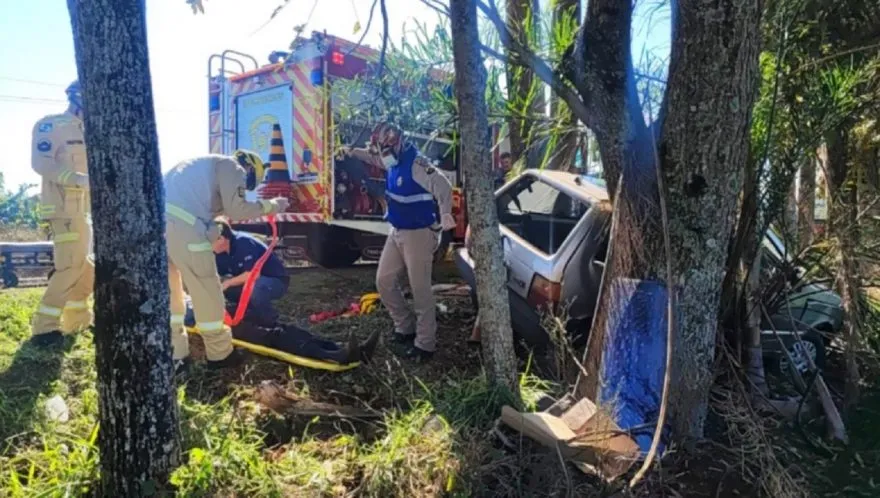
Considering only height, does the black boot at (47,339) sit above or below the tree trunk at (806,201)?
below

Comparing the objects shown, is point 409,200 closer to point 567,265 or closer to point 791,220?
point 567,265

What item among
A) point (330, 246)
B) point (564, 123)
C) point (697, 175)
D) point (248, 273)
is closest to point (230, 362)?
point (248, 273)

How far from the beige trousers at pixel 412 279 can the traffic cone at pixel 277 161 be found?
3.50 metres

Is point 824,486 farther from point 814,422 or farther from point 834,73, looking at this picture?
point 834,73

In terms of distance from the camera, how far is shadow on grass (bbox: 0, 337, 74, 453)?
2.89 metres

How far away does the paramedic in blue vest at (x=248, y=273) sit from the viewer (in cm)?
421

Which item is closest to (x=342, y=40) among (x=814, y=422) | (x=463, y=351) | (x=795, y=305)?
(x=463, y=351)

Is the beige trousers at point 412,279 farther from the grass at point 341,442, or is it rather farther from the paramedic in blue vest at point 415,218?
the grass at point 341,442

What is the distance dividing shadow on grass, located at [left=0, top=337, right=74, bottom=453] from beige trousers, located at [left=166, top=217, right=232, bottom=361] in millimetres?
711

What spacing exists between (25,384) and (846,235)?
4523 millimetres

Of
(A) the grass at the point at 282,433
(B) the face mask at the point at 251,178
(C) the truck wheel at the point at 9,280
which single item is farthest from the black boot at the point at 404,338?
(C) the truck wheel at the point at 9,280

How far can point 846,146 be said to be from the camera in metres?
4.04

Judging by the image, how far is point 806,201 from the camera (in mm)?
3949

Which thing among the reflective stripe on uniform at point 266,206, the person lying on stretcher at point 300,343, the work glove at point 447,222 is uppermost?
the reflective stripe on uniform at point 266,206
